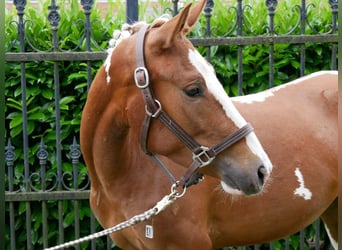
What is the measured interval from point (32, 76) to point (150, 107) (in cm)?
226

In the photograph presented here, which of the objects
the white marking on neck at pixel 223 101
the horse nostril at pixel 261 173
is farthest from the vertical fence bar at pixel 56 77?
the horse nostril at pixel 261 173

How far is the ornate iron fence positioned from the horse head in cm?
179

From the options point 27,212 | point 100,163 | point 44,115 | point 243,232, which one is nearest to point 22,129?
point 44,115

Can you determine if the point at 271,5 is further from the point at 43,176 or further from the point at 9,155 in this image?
the point at 9,155

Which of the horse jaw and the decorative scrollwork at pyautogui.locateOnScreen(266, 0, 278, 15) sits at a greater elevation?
the decorative scrollwork at pyautogui.locateOnScreen(266, 0, 278, 15)

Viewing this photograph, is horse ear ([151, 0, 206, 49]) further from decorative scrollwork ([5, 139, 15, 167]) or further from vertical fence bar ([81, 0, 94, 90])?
→ decorative scrollwork ([5, 139, 15, 167])

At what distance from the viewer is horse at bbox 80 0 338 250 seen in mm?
2859

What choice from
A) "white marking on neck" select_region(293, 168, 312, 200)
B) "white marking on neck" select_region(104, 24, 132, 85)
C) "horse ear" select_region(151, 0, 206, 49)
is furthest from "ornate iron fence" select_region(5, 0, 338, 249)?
"horse ear" select_region(151, 0, 206, 49)

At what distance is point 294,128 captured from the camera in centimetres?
389

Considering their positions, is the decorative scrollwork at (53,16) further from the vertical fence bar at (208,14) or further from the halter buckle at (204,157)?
the halter buckle at (204,157)

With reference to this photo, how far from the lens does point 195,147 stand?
288 cm

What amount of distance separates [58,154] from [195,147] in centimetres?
209

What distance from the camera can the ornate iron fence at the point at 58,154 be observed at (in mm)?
4688

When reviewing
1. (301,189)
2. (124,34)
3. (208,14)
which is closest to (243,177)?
(124,34)
